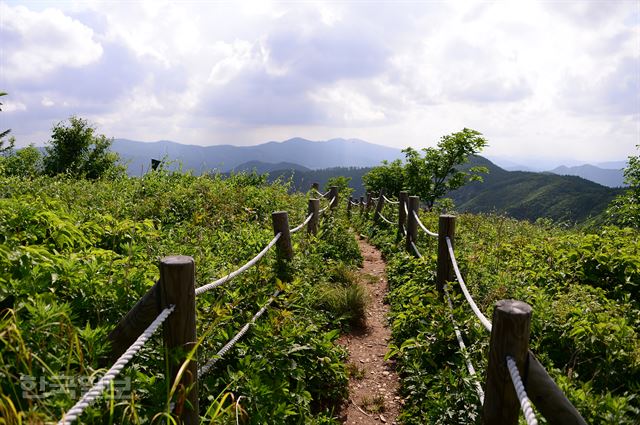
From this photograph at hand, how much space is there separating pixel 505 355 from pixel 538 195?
141981mm

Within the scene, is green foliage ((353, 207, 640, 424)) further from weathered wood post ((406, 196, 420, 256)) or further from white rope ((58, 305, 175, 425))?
white rope ((58, 305, 175, 425))

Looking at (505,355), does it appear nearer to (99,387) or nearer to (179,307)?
(179,307)

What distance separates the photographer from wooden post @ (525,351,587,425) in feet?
5.42

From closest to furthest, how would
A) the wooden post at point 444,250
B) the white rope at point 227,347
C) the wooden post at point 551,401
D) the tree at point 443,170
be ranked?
the wooden post at point 551,401
the white rope at point 227,347
the wooden post at point 444,250
the tree at point 443,170

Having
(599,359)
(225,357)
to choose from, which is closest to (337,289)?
(225,357)

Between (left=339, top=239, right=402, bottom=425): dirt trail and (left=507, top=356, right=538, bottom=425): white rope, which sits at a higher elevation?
(left=507, top=356, right=538, bottom=425): white rope

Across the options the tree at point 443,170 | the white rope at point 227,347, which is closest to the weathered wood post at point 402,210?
the white rope at point 227,347

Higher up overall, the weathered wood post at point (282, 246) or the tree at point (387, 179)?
the tree at point (387, 179)

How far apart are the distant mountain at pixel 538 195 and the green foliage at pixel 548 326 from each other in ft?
267

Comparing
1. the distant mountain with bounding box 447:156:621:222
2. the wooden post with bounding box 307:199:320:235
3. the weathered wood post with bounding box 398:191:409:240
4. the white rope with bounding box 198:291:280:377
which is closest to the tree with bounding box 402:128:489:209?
the weathered wood post with bounding box 398:191:409:240

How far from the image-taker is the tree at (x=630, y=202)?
1263 cm

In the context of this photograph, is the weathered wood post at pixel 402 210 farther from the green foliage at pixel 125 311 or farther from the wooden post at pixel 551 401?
the wooden post at pixel 551 401

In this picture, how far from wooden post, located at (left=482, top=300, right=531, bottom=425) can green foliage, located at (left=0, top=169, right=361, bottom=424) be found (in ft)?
4.50

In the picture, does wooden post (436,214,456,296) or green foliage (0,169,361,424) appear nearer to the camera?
green foliage (0,169,361,424)
